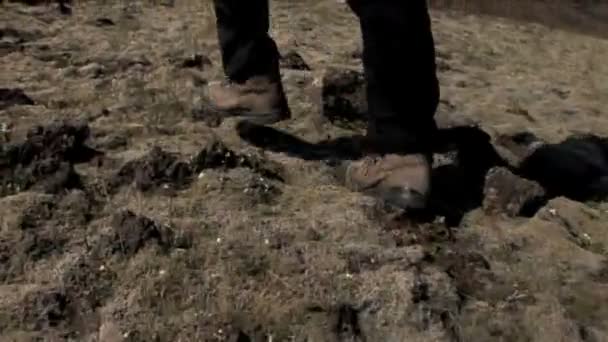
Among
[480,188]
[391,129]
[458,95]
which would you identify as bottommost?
[458,95]

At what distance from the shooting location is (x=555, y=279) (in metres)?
2.42

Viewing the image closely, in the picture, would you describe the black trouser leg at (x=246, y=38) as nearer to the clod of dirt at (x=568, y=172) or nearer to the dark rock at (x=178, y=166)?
the dark rock at (x=178, y=166)

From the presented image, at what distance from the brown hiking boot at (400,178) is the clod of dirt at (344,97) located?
0.66 m

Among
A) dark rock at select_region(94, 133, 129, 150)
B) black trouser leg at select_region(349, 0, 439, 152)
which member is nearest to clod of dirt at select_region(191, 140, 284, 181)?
dark rock at select_region(94, 133, 129, 150)

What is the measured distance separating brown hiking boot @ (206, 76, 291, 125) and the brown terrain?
0.31 ft

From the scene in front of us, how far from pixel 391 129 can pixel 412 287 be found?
404mm

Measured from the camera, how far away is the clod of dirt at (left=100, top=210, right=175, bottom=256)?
7.59 ft

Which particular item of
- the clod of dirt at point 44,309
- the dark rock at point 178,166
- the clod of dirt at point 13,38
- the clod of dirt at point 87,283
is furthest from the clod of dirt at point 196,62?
the clod of dirt at point 44,309

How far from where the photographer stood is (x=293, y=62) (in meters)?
3.79

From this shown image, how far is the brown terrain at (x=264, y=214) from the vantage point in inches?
85.1

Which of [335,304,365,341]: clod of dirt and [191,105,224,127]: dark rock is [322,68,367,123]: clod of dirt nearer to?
[191,105,224,127]: dark rock

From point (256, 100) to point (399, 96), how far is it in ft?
1.80

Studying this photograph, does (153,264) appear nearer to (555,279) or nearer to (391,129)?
(391,129)

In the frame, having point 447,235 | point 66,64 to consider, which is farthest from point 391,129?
point 66,64
